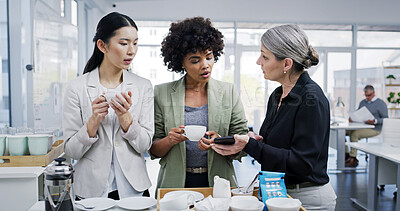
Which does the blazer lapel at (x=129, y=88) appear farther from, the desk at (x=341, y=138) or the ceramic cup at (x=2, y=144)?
the desk at (x=341, y=138)

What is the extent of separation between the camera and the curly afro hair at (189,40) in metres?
1.84

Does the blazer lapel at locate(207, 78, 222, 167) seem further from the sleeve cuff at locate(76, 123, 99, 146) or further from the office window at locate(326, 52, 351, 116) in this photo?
the office window at locate(326, 52, 351, 116)

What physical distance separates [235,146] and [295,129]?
277 mm

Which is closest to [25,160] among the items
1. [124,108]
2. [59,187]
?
[59,187]

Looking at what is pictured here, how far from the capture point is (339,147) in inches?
232

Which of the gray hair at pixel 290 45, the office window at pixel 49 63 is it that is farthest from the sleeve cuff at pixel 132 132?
the office window at pixel 49 63

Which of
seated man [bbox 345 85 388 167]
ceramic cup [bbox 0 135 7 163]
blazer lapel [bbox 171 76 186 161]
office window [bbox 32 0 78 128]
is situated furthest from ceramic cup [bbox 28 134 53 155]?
seated man [bbox 345 85 388 167]

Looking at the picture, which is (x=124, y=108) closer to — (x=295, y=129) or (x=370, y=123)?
(x=295, y=129)

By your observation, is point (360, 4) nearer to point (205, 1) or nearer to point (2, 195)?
point (205, 1)

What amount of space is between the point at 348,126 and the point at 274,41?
4885mm

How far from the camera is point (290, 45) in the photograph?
1.59m

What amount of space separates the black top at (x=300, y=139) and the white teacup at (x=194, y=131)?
0.23 m

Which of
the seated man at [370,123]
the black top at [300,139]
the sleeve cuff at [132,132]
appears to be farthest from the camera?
the seated man at [370,123]

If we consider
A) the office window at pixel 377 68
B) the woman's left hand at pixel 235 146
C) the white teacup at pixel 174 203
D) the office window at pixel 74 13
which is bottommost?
the white teacup at pixel 174 203
